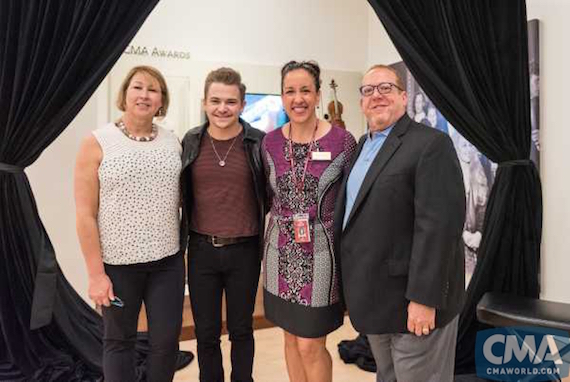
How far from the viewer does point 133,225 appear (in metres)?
2.05

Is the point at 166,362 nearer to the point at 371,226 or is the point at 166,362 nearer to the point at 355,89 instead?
the point at 371,226

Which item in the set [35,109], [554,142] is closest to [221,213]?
[35,109]

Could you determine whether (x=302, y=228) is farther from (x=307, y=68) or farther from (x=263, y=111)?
(x=263, y=111)

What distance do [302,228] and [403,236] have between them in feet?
1.34

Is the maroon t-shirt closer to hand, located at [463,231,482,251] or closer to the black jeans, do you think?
the black jeans

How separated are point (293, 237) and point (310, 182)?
8.9 inches

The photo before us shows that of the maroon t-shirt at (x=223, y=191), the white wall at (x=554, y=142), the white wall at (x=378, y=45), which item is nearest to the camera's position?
the maroon t-shirt at (x=223, y=191)

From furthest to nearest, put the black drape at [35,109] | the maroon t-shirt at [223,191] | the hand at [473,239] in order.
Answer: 1. the hand at [473,239]
2. the black drape at [35,109]
3. the maroon t-shirt at [223,191]

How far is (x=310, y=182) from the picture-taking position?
6.60ft

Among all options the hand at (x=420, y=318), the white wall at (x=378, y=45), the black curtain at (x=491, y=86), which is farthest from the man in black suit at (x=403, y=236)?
the white wall at (x=378, y=45)

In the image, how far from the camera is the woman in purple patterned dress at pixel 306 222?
2.01 m

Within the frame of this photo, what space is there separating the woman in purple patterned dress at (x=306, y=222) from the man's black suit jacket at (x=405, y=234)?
0.55 ft

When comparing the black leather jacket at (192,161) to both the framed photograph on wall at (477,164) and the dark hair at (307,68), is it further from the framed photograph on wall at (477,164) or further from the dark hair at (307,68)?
the framed photograph on wall at (477,164)

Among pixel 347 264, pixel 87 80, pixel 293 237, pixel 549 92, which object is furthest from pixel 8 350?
pixel 549 92
